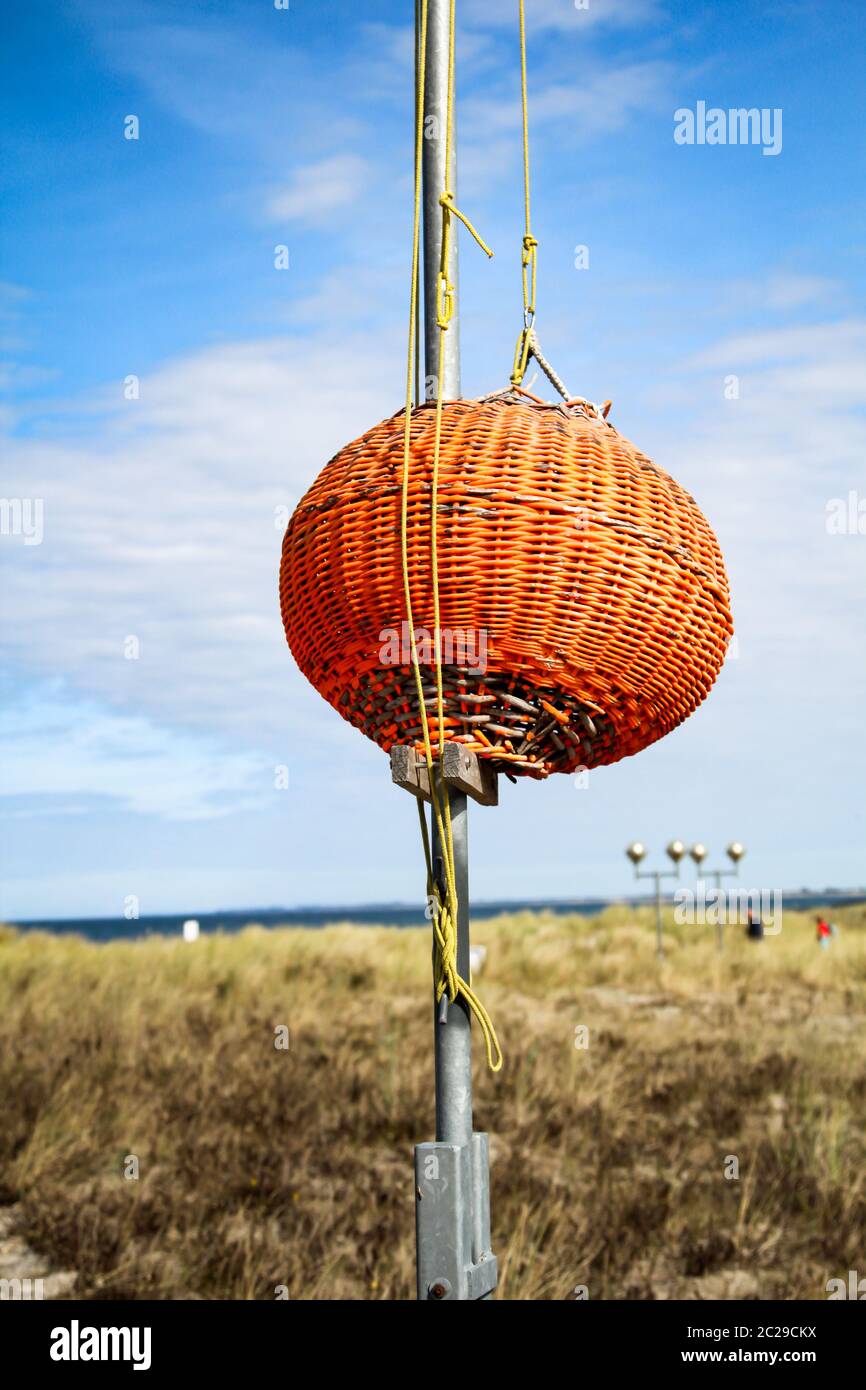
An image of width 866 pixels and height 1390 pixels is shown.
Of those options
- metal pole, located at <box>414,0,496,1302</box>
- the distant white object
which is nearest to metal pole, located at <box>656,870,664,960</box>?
the distant white object

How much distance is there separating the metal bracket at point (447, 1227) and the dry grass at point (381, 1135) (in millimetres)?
3188

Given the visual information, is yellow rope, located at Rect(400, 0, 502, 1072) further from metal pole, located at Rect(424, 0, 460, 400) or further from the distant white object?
the distant white object

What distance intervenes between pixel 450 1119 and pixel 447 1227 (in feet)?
0.54

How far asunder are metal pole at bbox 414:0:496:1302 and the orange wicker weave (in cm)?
17

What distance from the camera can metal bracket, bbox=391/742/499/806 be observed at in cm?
194

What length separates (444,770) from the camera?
1.94m

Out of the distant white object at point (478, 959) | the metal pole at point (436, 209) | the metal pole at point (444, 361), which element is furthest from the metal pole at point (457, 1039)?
the distant white object at point (478, 959)

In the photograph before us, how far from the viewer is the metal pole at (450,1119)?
196cm

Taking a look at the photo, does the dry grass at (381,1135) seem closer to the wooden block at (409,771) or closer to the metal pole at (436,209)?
the wooden block at (409,771)

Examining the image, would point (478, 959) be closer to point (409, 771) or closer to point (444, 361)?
point (444, 361)

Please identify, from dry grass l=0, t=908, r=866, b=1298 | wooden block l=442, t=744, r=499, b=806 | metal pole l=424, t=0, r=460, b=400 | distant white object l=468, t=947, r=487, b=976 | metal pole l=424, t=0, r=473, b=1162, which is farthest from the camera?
distant white object l=468, t=947, r=487, b=976

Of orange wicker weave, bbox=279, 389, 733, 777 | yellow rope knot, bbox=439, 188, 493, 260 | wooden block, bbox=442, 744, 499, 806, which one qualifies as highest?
yellow rope knot, bbox=439, 188, 493, 260
